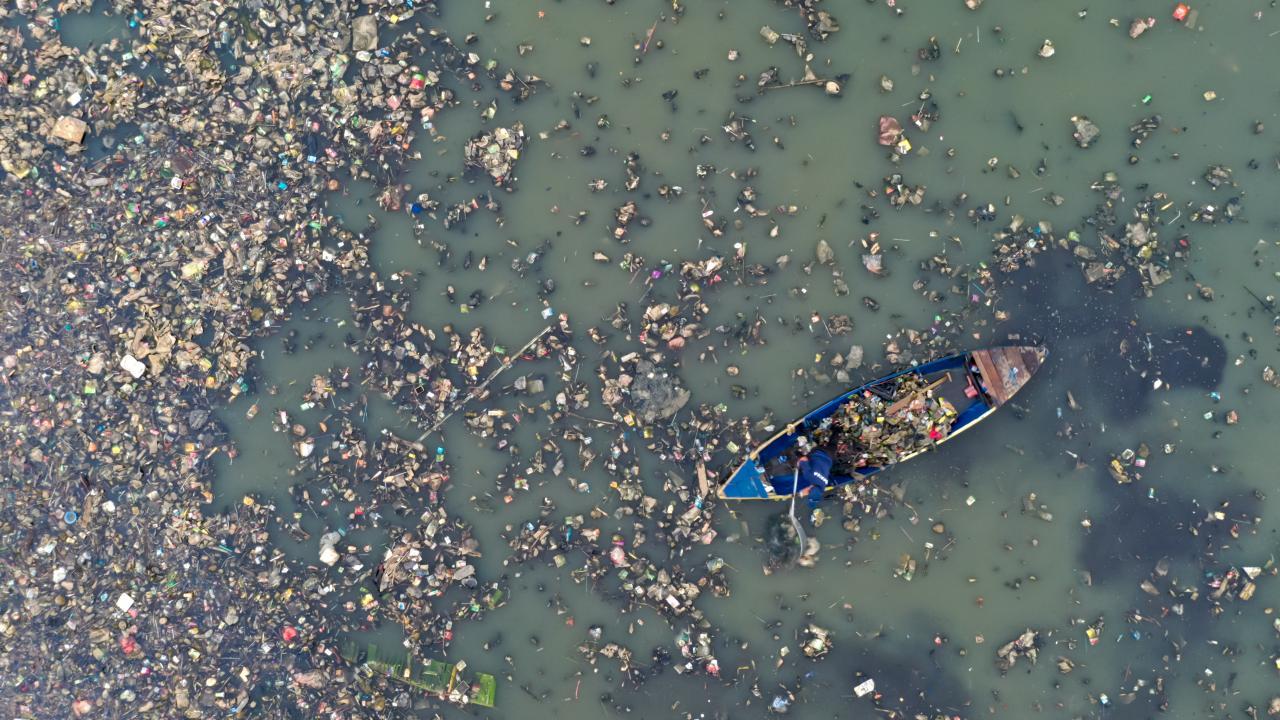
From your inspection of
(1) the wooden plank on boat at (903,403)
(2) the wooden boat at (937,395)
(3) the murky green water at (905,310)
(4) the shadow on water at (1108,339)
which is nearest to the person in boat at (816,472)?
(2) the wooden boat at (937,395)

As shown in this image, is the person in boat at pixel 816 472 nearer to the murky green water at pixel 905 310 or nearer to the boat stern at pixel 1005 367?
the murky green water at pixel 905 310

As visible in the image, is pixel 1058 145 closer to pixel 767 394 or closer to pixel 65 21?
pixel 767 394

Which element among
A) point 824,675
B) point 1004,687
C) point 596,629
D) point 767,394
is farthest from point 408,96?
point 1004,687

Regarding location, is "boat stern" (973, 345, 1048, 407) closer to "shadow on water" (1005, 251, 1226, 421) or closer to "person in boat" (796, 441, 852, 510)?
"shadow on water" (1005, 251, 1226, 421)

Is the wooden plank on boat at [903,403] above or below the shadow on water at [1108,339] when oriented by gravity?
below

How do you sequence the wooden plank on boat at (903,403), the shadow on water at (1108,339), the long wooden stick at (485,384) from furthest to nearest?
the long wooden stick at (485,384), the shadow on water at (1108,339), the wooden plank on boat at (903,403)

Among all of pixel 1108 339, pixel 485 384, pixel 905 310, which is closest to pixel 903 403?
pixel 905 310
